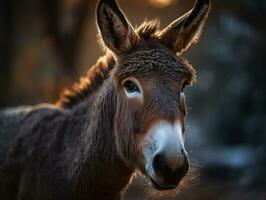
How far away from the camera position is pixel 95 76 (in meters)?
5.49

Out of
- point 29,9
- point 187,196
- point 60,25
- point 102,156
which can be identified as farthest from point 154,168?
point 29,9

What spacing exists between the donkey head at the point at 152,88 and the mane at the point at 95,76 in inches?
0.6

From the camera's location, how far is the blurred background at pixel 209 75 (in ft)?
35.5

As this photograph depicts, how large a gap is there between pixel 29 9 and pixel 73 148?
13358 mm

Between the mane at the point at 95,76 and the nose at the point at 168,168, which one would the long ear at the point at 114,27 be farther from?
the nose at the point at 168,168

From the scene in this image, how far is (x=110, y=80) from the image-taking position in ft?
16.2

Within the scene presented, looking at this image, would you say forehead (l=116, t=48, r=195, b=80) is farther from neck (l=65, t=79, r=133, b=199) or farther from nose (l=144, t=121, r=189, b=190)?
nose (l=144, t=121, r=189, b=190)

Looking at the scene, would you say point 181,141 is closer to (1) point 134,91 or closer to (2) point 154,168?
(2) point 154,168

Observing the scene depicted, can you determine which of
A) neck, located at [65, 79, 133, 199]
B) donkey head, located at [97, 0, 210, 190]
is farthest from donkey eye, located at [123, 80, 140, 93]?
neck, located at [65, 79, 133, 199]

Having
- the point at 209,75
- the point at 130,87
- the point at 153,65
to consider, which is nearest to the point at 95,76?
the point at 130,87

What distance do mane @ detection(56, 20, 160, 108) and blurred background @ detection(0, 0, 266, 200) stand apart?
3772 millimetres

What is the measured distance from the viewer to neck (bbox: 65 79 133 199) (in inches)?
192

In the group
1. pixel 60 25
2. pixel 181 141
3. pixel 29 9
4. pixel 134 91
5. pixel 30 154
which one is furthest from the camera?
pixel 29 9

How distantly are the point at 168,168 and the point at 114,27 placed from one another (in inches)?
52.0
